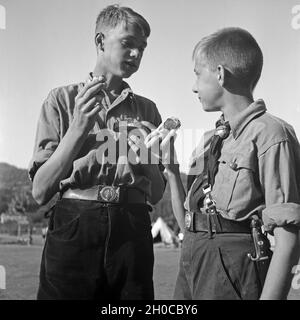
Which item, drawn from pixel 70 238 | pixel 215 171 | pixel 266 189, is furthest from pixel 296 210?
pixel 70 238

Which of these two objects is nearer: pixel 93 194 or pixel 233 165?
pixel 233 165

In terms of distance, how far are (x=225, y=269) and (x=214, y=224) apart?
9cm

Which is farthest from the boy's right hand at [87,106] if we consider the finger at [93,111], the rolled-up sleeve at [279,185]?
the rolled-up sleeve at [279,185]

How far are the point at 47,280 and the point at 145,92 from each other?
0.55m

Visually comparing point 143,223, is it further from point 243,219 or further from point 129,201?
point 243,219

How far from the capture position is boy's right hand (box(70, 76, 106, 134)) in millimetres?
1079

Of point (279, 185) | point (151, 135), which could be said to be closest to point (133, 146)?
point (151, 135)

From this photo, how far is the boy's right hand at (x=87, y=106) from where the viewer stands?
1.08 metres

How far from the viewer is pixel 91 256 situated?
3.64 ft

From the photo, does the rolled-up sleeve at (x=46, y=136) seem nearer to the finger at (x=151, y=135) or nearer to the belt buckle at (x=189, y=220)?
the finger at (x=151, y=135)

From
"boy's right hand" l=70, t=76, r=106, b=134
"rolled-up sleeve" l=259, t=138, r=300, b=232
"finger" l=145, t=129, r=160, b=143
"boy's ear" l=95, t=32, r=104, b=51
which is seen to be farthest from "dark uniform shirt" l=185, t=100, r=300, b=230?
"boy's ear" l=95, t=32, r=104, b=51

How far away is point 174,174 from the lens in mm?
1104

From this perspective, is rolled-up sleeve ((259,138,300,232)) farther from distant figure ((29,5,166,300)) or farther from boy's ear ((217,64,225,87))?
distant figure ((29,5,166,300))

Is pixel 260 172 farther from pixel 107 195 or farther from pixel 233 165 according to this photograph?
pixel 107 195
